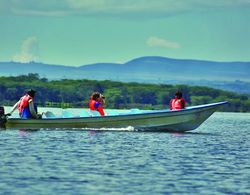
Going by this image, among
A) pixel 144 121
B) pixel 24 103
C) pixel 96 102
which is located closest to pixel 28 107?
pixel 24 103

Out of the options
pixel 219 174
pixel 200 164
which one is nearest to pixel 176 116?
pixel 200 164

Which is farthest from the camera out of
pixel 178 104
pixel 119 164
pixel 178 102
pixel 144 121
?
pixel 178 104

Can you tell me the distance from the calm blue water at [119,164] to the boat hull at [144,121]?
217 cm

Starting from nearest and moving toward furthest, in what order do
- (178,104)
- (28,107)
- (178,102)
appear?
(28,107), (178,102), (178,104)

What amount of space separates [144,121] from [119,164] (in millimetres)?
18974

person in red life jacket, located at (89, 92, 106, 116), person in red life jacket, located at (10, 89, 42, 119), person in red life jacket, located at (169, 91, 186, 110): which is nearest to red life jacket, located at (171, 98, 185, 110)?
person in red life jacket, located at (169, 91, 186, 110)

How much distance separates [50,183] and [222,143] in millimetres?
21110

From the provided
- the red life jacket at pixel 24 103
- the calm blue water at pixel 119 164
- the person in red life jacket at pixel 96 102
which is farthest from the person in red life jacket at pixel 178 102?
the red life jacket at pixel 24 103

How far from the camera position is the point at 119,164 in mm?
35938

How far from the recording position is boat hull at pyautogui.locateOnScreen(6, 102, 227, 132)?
54062 millimetres

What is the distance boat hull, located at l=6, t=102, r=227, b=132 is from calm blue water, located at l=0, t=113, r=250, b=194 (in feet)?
7.13

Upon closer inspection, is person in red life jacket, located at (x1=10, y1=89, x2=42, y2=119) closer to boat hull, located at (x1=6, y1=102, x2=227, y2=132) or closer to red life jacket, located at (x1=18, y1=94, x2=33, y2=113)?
red life jacket, located at (x1=18, y1=94, x2=33, y2=113)

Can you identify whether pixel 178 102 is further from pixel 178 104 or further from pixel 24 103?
pixel 24 103

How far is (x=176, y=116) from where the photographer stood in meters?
54.7
